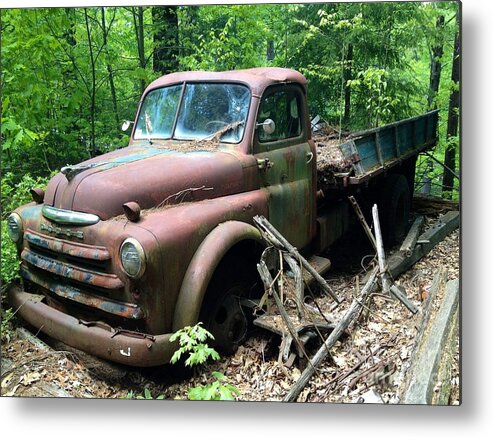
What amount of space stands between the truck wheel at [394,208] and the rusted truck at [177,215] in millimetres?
775

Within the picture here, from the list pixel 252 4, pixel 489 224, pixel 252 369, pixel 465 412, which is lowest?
pixel 465 412

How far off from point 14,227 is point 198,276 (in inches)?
48.2

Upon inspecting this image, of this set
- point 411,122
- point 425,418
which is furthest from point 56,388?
point 411,122

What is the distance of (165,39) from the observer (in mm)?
4266

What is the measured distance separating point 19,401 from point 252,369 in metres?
1.34

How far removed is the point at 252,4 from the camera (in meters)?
2.97

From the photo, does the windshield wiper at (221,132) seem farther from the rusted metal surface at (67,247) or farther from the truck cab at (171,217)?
the rusted metal surface at (67,247)

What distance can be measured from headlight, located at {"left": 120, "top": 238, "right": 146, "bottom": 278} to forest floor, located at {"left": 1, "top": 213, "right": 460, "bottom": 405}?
66 cm

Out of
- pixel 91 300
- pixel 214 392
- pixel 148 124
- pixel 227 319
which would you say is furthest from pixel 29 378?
pixel 148 124

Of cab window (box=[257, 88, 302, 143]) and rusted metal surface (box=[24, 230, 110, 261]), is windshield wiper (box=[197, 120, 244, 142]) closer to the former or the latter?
cab window (box=[257, 88, 302, 143])

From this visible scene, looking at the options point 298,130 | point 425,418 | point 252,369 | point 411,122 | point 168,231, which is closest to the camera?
point 168,231

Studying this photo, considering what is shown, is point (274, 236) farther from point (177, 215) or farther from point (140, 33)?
point (140, 33)

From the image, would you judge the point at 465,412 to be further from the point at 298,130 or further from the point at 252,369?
the point at 298,130

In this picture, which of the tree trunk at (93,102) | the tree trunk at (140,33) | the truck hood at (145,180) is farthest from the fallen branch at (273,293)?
the tree trunk at (140,33)
